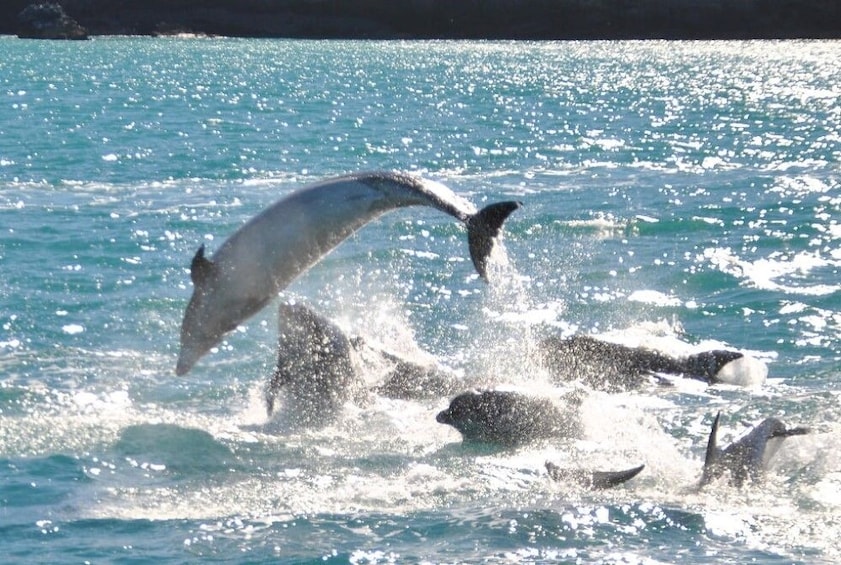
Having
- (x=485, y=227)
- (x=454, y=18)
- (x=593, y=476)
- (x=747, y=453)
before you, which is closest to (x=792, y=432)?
(x=747, y=453)

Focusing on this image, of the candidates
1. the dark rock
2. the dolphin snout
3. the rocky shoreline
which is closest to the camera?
the dolphin snout

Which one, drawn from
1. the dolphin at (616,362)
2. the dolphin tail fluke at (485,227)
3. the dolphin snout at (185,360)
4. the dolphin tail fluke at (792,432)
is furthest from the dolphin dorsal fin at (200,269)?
the dolphin tail fluke at (792,432)

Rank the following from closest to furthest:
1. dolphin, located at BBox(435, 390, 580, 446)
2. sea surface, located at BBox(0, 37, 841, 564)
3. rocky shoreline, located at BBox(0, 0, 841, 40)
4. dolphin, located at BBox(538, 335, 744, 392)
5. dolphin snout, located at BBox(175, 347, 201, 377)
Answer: sea surface, located at BBox(0, 37, 841, 564) → dolphin, located at BBox(435, 390, 580, 446) → dolphin snout, located at BBox(175, 347, 201, 377) → dolphin, located at BBox(538, 335, 744, 392) → rocky shoreline, located at BBox(0, 0, 841, 40)

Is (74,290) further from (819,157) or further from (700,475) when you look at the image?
(819,157)

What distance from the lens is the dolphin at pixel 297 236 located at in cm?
1395

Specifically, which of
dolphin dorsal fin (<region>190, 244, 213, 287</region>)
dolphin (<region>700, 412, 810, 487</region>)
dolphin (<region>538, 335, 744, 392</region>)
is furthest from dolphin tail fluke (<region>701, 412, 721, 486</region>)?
dolphin dorsal fin (<region>190, 244, 213, 287</region>)

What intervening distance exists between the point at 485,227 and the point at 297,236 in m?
2.03

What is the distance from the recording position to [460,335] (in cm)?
2083

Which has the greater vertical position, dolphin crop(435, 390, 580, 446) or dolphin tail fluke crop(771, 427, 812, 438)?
dolphin crop(435, 390, 580, 446)

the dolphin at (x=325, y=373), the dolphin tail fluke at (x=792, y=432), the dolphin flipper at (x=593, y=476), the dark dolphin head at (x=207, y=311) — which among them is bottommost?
the dolphin flipper at (x=593, y=476)

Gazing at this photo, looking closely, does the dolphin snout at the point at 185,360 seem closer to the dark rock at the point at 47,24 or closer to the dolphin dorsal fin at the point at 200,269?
the dolphin dorsal fin at the point at 200,269

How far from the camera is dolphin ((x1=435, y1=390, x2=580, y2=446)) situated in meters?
15.4

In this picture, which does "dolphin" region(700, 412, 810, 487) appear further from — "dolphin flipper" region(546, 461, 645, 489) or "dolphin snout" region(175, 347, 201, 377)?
"dolphin snout" region(175, 347, 201, 377)

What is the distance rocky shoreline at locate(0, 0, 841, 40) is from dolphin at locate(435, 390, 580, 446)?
113m
